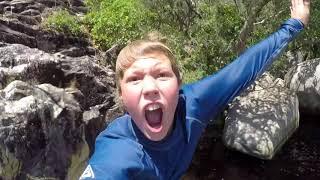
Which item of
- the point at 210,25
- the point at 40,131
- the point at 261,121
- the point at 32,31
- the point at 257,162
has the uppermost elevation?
the point at 210,25

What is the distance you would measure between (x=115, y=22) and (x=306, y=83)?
13.9 feet

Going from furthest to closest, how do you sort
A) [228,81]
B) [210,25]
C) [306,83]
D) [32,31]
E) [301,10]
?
[32,31] < [306,83] < [210,25] < [301,10] < [228,81]

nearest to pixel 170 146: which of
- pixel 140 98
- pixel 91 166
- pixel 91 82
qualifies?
pixel 140 98

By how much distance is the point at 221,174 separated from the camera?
315 inches

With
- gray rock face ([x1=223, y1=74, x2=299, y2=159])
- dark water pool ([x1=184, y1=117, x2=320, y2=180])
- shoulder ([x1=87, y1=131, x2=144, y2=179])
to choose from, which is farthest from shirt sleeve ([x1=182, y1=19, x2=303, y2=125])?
gray rock face ([x1=223, y1=74, x2=299, y2=159])

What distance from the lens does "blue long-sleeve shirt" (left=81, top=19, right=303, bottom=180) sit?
1557 mm

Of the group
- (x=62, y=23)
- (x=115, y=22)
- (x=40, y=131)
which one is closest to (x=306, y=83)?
(x=115, y=22)

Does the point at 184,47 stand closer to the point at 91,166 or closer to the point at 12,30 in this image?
the point at 12,30

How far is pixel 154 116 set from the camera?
65.3 inches

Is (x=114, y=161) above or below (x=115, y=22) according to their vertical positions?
above

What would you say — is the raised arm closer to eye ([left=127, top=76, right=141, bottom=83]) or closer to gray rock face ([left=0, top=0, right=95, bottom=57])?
eye ([left=127, top=76, right=141, bottom=83])

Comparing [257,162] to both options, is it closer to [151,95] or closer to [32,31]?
[32,31]

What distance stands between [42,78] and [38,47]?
66.1 inches

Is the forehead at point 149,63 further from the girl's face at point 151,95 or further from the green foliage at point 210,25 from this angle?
the green foliage at point 210,25
